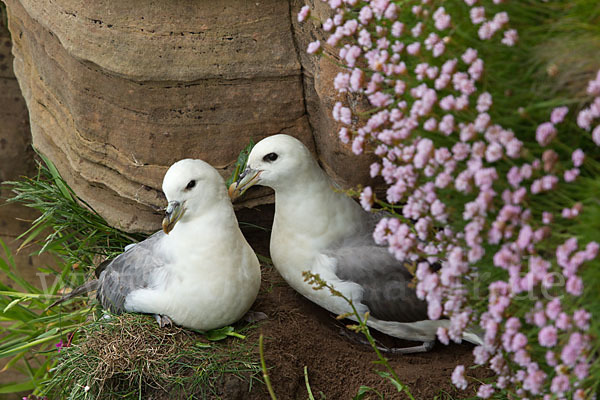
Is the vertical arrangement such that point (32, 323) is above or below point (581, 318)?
below

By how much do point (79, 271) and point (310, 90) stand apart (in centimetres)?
123

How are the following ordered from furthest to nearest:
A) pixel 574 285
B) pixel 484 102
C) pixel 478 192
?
1. pixel 478 192
2. pixel 484 102
3. pixel 574 285

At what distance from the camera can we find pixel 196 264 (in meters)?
2.13

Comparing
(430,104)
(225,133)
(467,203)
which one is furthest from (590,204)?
(225,133)

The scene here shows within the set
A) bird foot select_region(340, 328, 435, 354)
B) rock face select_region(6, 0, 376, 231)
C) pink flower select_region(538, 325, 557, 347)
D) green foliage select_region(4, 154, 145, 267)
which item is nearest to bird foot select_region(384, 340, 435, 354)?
bird foot select_region(340, 328, 435, 354)

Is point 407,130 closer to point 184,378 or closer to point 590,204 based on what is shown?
point 590,204

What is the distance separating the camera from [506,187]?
1359mm

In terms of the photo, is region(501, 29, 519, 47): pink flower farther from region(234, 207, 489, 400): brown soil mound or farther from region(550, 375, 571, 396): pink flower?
region(234, 207, 489, 400): brown soil mound

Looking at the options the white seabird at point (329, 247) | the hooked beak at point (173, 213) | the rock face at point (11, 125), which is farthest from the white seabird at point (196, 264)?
the rock face at point (11, 125)

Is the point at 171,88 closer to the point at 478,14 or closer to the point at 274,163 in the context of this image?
the point at 274,163

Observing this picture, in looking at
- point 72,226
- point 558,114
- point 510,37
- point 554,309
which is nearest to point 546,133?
point 558,114

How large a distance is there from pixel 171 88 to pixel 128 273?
623 millimetres

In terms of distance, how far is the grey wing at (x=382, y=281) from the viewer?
7.23 ft

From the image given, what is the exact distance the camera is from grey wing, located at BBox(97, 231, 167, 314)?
7.30 ft
